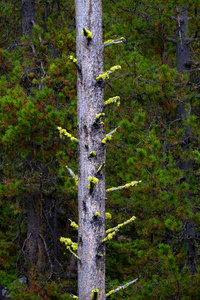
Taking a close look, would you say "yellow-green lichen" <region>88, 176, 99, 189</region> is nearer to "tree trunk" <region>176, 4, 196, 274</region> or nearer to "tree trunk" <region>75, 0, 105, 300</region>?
"tree trunk" <region>75, 0, 105, 300</region>

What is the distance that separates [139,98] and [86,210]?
410cm

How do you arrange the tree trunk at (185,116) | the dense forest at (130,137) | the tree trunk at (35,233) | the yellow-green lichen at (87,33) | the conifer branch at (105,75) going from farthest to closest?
the tree trunk at (35,233), the tree trunk at (185,116), the dense forest at (130,137), the conifer branch at (105,75), the yellow-green lichen at (87,33)

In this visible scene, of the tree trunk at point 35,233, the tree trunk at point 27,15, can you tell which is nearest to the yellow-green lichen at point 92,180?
the tree trunk at point 35,233

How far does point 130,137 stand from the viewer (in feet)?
19.8

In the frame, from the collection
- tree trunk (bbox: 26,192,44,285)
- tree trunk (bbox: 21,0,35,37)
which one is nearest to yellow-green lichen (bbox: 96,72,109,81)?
tree trunk (bbox: 26,192,44,285)

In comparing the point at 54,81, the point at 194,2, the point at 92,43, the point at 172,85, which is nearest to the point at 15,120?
the point at 54,81

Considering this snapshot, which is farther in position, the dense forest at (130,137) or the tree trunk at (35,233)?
the tree trunk at (35,233)

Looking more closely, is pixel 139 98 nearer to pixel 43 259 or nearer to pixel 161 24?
pixel 161 24

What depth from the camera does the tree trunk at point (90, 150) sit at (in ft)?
11.3

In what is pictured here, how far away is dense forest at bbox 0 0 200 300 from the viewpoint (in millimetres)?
5605

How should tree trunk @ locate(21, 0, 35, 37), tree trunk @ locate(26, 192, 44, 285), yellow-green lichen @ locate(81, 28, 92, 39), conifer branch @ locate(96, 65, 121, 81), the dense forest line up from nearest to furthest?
yellow-green lichen @ locate(81, 28, 92, 39)
conifer branch @ locate(96, 65, 121, 81)
the dense forest
tree trunk @ locate(26, 192, 44, 285)
tree trunk @ locate(21, 0, 35, 37)

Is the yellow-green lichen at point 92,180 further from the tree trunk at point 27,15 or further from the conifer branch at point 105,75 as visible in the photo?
the tree trunk at point 27,15

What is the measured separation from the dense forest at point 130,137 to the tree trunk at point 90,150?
5.70 feet

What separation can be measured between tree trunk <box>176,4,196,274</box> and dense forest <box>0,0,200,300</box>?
2 centimetres
